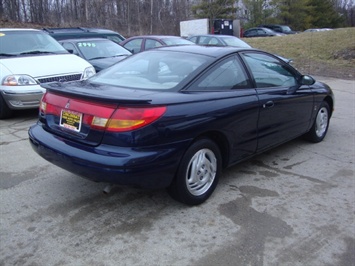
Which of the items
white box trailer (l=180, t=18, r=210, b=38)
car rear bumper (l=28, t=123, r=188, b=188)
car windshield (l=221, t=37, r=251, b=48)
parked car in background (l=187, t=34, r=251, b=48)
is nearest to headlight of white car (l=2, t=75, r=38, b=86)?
car rear bumper (l=28, t=123, r=188, b=188)

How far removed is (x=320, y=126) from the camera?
5438 mm

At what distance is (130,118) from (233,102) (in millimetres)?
1190

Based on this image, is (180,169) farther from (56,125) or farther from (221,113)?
(56,125)

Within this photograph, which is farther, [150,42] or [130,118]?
[150,42]

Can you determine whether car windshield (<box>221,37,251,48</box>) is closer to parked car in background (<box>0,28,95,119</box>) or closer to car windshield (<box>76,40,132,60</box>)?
car windshield (<box>76,40,132,60</box>)

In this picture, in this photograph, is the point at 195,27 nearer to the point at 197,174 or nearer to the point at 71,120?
the point at 197,174

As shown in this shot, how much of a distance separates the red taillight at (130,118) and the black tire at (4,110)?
4217mm

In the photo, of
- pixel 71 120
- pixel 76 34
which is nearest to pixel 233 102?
pixel 71 120

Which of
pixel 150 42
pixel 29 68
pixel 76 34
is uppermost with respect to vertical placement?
pixel 76 34

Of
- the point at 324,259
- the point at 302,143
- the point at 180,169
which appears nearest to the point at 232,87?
the point at 180,169

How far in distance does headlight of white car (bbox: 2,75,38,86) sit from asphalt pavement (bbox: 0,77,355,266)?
198 cm

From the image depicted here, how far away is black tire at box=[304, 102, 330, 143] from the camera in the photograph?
527cm

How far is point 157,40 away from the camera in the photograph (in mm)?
10383

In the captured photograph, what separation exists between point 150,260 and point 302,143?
138 inches
